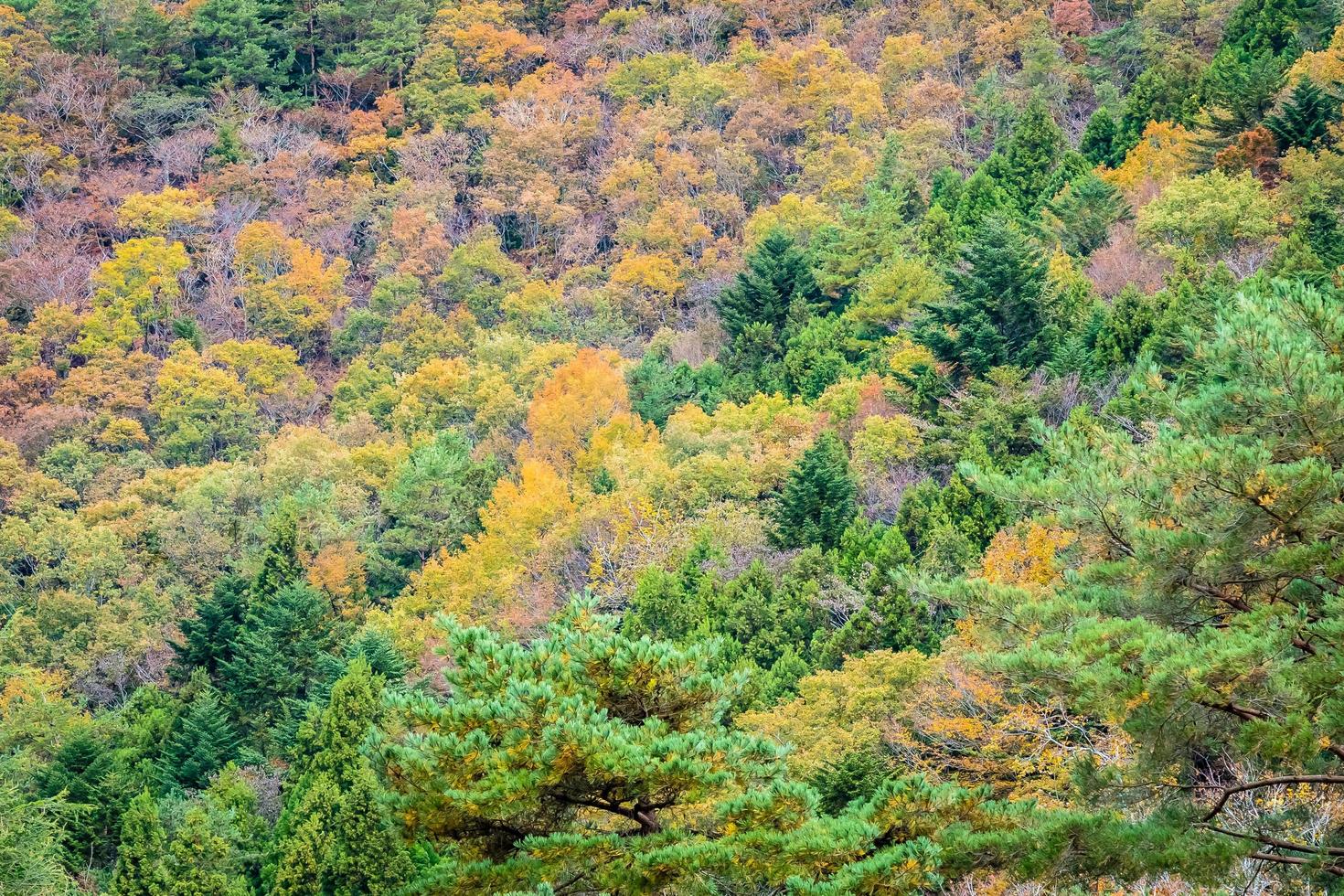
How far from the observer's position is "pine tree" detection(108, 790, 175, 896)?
26.0 meters

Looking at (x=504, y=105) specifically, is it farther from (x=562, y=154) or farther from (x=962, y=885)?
(x=962, y=885)

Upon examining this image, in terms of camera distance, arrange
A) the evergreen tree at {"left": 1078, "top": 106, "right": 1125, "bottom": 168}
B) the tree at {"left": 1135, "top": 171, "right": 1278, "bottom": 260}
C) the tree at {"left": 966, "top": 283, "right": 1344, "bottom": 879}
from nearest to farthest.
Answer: the tree at {"left": 966, "top": 283, "right": 1344, "bottom": 879}
the tree at {"left": 1135, "top": 171, "right": 1278, "bottom": 260}
the evergreen tree at {"left": 1078, "top": 106, "right": 1125, "bottom": 168}

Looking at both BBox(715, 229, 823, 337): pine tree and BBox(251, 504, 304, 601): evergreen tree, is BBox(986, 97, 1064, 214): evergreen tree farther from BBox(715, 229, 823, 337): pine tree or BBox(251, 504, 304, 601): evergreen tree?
BBox(251, 504, 304, 601): evergreen tree

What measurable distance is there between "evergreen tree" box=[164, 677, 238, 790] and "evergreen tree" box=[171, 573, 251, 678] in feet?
12.8

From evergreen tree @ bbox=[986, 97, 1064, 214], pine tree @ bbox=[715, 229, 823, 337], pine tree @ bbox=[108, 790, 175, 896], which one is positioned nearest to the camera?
pine tree @ bbox=[108, 790, 175, 896]

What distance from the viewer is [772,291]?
4666 centimetres

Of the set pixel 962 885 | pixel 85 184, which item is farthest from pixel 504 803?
pixel 85 184

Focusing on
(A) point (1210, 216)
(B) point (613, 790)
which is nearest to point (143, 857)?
(B) point (613, 790)

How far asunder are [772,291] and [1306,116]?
16058mm

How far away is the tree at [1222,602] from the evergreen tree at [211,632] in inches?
1176

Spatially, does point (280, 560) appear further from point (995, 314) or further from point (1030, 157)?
point (1030, 157)

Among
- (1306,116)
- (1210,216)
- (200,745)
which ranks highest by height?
(1306,116)

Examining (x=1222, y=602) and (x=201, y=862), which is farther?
(x=201, y=862)

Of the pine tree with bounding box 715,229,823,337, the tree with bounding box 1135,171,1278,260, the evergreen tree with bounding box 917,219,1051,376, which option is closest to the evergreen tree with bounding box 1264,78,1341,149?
the tree with bounding box 1135,171,1278,260
